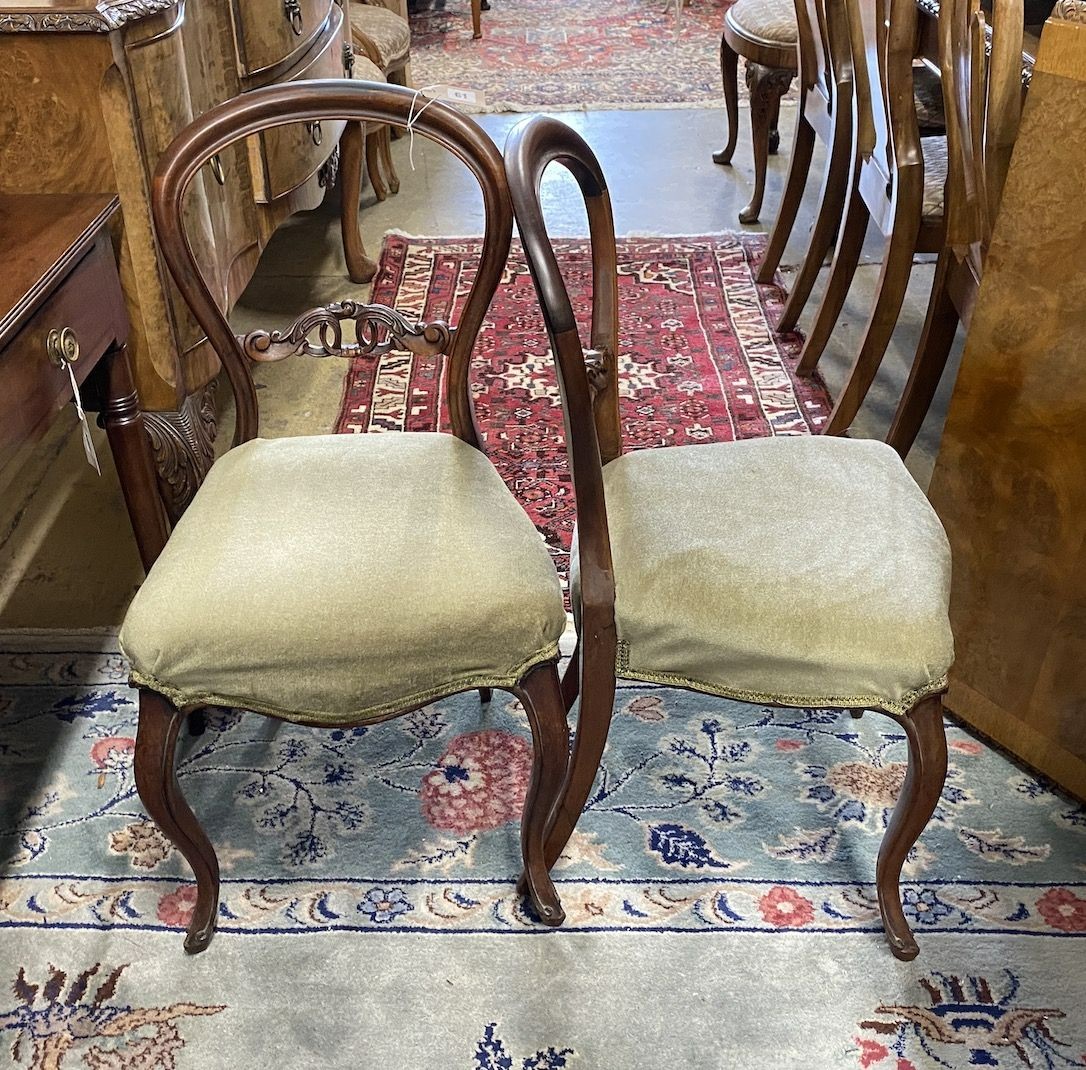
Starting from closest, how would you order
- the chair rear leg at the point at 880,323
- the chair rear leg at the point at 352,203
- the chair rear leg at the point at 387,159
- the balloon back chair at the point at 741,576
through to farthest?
the balloon back chair at the point at 741,576 < the chair rear leg at the point at 880,323 < the chair rear leg at the point at 352,203 < the chair rear leg at the point at 387,159

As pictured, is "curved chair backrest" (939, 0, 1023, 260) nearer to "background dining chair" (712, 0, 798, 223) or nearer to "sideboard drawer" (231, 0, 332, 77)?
"sideboard drawer" (231, 0, 332, 77)

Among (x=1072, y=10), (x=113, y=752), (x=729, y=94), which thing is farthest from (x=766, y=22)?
(x=113, y=752)

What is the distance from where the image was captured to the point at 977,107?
1659 mm

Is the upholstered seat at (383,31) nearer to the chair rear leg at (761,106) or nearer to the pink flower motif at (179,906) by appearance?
the chair rear leg at (761,106)

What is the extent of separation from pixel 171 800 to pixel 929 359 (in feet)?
5.09

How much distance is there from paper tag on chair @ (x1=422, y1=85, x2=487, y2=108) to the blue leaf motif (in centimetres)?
100

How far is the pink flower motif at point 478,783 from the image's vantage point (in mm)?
1571

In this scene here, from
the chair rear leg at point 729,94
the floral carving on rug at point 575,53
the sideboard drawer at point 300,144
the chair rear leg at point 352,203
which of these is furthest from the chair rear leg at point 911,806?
the floral carving on rug at point 575,53

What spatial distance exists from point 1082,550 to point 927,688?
16.3 inches

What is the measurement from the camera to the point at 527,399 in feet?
8.57

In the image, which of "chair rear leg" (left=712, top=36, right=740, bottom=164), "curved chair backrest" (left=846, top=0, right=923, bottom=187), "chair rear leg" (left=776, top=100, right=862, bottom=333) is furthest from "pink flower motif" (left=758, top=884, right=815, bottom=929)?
"chair rear leg" (left=712, top=36, right=740, bottom=164)

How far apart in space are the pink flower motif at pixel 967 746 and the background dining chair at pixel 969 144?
2.29ft

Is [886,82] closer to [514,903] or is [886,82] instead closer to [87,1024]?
[514,903]

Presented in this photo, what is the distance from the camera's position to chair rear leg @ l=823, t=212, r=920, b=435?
214 centimetres
